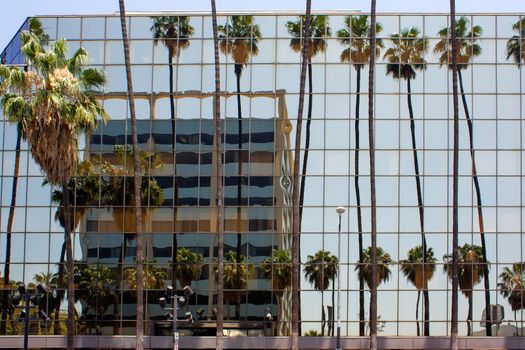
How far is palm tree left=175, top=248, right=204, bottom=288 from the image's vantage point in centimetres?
4800

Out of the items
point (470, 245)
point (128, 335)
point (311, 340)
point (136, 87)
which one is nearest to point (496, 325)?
point (470, 245)

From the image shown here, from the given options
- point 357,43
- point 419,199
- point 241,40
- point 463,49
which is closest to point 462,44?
point 463,49

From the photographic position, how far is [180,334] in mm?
48031

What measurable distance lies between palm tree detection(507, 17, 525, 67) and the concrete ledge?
12318mm

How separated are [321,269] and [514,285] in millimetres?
8319

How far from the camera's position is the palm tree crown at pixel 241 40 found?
4919 cm

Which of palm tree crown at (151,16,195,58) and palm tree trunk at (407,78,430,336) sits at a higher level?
palm tree crown at (151,16,195,58)

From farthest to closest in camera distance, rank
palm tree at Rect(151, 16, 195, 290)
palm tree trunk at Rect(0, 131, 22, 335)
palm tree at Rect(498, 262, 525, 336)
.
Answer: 1. palm tree at Rect(151, 16, 195, 290)
2. palm tree trunk at Rect(0, 131, 22, 335)
3. palm tree at Rect(498, 262, 525, 336)

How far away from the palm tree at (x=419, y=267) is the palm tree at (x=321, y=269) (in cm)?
302

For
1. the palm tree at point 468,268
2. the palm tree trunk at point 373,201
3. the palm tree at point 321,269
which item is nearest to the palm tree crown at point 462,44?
→ the palm tree trunk at point 373,201

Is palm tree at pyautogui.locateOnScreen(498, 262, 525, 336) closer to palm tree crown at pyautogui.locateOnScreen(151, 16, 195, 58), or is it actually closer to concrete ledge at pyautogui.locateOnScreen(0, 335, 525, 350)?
concrete ledge at pyautogui.locateOnScreen(0, 335, 525, 350)

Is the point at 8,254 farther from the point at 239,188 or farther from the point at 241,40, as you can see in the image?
the point at 241,40

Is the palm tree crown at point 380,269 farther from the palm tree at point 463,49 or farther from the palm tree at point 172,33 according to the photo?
the palm tree at point 172,33

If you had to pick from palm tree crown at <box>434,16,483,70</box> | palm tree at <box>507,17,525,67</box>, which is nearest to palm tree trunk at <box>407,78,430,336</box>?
palm tree crown at <box>434,16,483,70</box>
